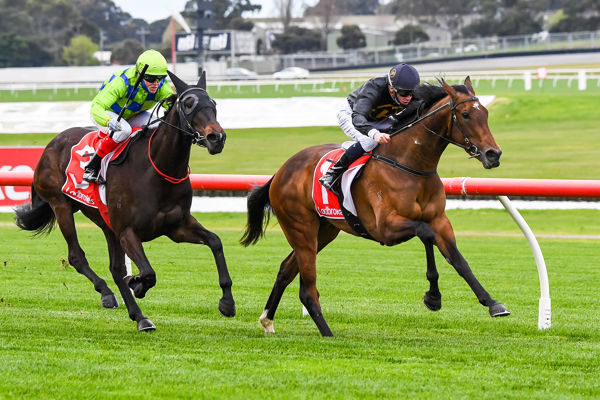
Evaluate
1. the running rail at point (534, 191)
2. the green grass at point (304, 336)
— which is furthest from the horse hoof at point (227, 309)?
the running rail at point (534, 191)

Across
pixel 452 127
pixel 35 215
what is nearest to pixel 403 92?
pixel 452 127

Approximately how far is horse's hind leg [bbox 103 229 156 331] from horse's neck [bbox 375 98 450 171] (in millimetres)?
1952

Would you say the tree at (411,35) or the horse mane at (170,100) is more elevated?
the horse mane at (170,100)

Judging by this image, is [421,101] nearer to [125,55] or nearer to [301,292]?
[301,292]

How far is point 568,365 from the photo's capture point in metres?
5.63

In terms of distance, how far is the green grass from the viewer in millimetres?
4992

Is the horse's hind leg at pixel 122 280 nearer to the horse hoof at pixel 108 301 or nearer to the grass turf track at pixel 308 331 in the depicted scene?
the grass turf track at pixel 308 331

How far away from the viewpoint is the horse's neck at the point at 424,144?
255 inches

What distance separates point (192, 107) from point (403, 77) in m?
1.38

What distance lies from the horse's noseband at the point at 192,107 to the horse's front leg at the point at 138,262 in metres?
0.78

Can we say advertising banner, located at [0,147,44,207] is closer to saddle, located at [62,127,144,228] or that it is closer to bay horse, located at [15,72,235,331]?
saddle, located at [62,127,144,228]

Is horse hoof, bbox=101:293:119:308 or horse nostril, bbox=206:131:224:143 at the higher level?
horse nostril, bbox=206:131:224:143

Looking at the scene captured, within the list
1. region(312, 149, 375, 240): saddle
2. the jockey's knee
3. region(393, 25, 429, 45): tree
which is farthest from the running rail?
region(393, 25, 429, 45): tree

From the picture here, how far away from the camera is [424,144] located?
6.52 meters
